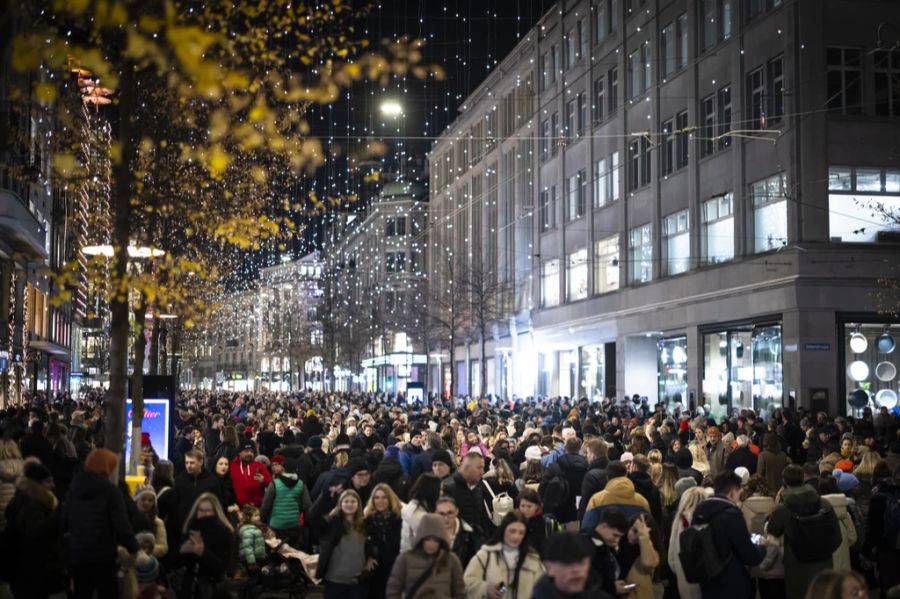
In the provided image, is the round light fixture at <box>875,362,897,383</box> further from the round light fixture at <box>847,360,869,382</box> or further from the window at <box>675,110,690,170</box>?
the window at <box>675,110,690,170</box>

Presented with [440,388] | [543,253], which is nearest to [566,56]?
[543,253]

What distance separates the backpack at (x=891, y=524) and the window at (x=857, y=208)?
79.4 feet

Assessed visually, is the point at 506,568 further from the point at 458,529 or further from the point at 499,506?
the point at 499,506

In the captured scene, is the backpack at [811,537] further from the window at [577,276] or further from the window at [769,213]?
the window at [577,276]

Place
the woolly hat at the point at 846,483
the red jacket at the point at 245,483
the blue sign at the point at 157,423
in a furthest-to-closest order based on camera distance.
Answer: the blue sign at the point at 157,423 → the red jacket at the point at 245,483 → the woolly hat at the point at 846,483

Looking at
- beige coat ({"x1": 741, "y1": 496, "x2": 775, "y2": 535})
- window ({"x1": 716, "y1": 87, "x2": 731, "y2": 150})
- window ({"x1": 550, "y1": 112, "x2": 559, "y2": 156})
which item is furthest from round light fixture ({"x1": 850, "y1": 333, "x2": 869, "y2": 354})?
window ({"x1": 550, "y1": 112, "x2": 559, "y2": 156})

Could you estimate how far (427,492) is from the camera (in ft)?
35.8

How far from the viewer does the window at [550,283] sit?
199 ft

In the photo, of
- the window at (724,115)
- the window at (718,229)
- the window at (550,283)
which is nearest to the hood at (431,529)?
the window at (718,229)

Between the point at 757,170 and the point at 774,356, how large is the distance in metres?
5.71

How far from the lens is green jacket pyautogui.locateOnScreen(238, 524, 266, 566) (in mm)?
13453

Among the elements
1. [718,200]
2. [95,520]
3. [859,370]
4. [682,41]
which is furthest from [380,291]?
[95,520]

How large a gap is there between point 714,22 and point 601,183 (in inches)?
502

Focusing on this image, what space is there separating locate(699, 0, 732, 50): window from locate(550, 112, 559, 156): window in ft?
56.7
